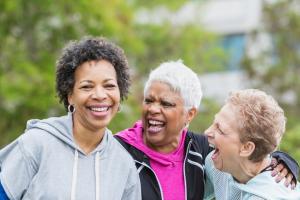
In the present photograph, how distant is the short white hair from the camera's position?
14.7 feet

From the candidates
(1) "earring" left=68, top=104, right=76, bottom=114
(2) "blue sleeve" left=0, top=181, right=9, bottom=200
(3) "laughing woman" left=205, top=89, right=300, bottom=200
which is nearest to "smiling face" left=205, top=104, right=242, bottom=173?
(3) "laughing woman" left=205, top=89, right=300, bottom=200

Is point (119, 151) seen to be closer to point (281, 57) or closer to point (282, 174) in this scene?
point (282, 174)

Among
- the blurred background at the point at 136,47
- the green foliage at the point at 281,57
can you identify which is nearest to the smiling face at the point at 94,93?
the blurred background at the point at 136,47

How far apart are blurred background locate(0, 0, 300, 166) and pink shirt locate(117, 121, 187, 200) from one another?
3896 millimetres

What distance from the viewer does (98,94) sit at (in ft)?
13.0

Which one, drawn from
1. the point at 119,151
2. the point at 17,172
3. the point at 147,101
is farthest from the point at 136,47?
the point at 17,172

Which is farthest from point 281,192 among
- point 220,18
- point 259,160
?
point 220,18

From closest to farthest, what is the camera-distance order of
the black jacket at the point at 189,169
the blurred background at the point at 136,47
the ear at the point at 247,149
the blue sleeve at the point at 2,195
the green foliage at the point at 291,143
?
the blue sleeve at the point at 2,195 → the ear at the point at 247,149 → the black jacket at the point at 189,169 → the green foliage at the point at 291,143 → the blurred background at the point at 136,47

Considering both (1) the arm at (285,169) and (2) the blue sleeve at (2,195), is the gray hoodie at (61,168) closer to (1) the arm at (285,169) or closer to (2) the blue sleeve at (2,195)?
(2) the blue sleeve at (2,195)

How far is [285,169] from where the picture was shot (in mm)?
4156

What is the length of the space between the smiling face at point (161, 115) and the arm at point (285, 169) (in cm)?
69

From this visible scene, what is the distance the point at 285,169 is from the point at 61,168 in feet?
4.50

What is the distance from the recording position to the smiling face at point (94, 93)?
397 centimetres

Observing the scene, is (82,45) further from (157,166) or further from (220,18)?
(220,18)
